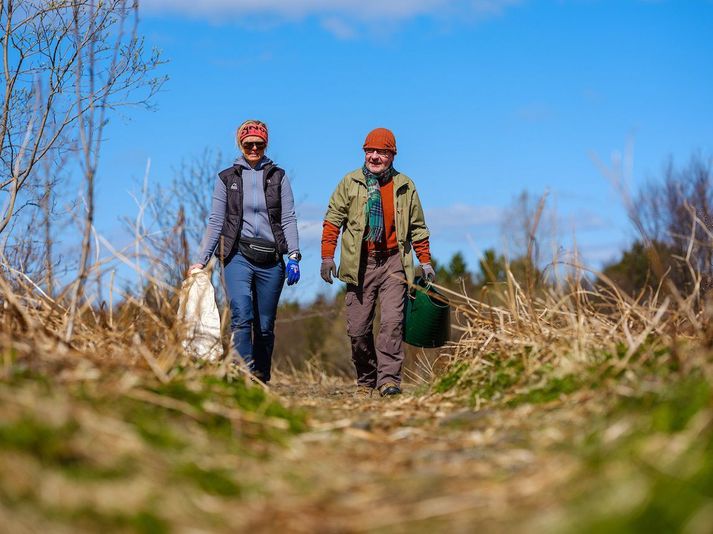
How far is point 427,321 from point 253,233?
5.13 ft

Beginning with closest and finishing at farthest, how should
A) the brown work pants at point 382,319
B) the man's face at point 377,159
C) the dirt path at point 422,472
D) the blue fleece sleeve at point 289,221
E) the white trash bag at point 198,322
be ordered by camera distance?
1. the dirt path at point 422,472
2. the white trash bag at point 198,322
3. the blue fleece sleeve at point 289,221
4. the brown work pants at point 382,319
5. the man's face at point 377,159

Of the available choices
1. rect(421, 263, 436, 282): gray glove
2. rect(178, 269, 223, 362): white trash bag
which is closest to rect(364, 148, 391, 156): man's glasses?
rect(421, 263, 436, 282): gray glove

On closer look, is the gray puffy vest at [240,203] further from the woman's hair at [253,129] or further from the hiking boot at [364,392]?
the hiking boot at [364,392]

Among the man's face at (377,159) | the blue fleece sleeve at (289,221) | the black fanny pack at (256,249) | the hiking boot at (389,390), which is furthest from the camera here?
the man's face at (377,159)

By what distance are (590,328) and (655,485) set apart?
274 centimetres

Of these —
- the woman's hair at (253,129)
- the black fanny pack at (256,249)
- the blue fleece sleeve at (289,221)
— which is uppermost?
the woman's hair at (253,129)

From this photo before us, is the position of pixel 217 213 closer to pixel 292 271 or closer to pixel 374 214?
pixel 292 271

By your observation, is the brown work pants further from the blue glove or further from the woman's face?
the woman's face

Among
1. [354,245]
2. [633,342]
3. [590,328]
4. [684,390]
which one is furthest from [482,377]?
[354,245]

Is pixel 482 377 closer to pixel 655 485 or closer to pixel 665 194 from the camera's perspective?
pixel 655 485

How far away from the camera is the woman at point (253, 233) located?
6910 mm

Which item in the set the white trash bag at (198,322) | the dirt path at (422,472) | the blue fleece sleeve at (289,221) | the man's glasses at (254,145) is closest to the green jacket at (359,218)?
the blue fleece sleeve at (289,221)

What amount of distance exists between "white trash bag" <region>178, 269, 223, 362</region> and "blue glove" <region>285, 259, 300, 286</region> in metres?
0.73

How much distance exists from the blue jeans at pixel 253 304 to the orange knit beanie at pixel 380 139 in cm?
125
